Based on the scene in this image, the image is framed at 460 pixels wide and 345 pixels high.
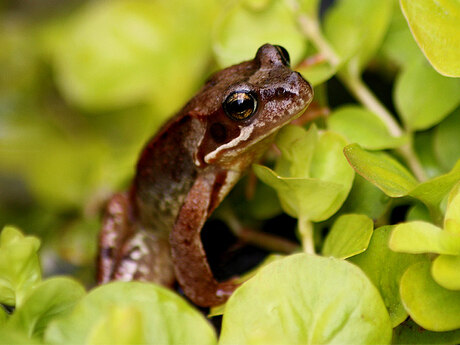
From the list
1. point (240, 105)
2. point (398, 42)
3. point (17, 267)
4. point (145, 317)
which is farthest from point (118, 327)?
point (398, 42)

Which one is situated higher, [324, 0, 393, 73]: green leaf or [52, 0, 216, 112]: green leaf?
[52, 0, 216, 112]: green leaf

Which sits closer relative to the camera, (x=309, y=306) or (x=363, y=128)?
(x=309, y=306)

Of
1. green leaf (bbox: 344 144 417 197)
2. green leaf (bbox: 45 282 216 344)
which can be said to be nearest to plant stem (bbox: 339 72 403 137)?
green leaf (bbox: 344 144 417 197)

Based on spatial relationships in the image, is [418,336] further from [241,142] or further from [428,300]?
[241,142]

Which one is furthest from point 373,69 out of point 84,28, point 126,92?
point 84,28

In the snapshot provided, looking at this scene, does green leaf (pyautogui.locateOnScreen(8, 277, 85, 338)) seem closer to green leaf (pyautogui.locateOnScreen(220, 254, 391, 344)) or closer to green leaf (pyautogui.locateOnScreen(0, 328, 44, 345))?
green leaf (pyautogui.locateOnScreen(0, 328, 44, 345))
